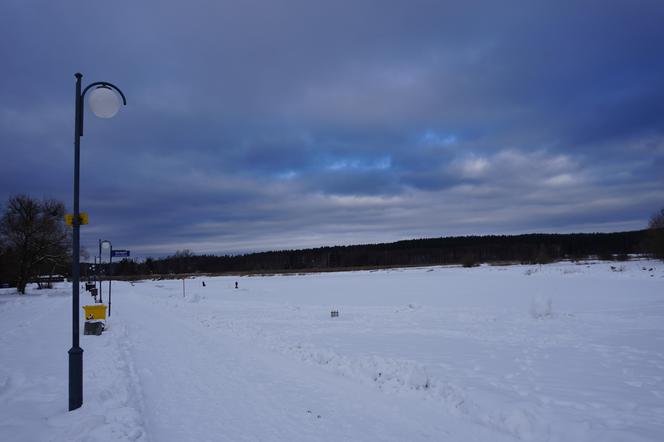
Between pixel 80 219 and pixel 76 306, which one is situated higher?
pixel 80 219

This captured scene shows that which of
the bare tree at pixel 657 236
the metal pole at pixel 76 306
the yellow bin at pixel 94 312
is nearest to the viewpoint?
the metal pole at pixel 76 306

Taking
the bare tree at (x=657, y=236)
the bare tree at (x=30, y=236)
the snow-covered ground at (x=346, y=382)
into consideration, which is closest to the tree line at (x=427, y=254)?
the bare tree at (x=657, y=236)

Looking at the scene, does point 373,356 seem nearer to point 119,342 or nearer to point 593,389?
point 593,389

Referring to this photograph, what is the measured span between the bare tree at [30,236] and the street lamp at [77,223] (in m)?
40.7

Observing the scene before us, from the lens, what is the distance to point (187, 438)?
17.8 feet

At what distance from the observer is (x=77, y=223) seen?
6.88 metres

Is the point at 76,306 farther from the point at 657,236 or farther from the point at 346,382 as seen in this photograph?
the point at 657,236

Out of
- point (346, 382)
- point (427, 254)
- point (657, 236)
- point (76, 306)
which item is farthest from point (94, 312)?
point (427, 254)

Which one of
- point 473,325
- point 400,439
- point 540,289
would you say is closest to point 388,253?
point 540,289

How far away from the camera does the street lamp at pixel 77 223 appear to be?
6.41m

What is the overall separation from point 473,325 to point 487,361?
617cm

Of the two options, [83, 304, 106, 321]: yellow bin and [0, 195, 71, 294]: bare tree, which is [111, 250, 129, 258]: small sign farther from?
[0, 195, 71, 294]: bare tree

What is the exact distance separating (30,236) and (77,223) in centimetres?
4386

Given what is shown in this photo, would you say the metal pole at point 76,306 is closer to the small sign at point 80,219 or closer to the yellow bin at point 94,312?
the small sign at point 80,219
